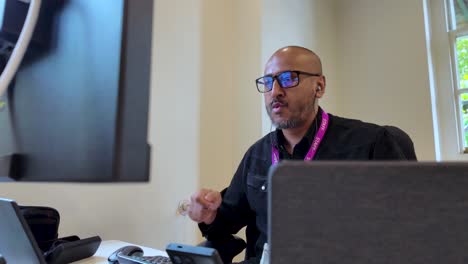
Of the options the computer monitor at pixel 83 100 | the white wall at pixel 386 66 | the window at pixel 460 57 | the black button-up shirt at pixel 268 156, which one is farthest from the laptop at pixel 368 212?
the window at pixel 460 57

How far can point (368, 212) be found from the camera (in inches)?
13.9

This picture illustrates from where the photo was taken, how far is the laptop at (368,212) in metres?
0.35

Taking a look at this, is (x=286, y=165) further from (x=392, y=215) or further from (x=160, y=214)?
(x=160, y=214)

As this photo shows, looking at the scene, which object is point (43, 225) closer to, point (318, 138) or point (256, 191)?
point (256, 191)

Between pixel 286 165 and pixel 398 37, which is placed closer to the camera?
pixel 286 165

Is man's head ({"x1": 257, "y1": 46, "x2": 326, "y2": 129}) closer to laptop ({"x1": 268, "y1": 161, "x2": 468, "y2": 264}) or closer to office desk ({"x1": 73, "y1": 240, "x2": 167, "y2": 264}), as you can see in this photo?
office desk ({"x1": 73, "y1": 240, "x2": 167, "y2": 264})

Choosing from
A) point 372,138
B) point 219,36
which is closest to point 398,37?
point 219,36

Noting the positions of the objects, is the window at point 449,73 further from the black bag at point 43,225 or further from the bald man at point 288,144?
the black bag at point 43,225

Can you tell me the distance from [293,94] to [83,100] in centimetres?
113

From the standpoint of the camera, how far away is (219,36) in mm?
2150

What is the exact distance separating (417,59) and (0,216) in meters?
2.52

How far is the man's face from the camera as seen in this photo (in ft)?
4.47

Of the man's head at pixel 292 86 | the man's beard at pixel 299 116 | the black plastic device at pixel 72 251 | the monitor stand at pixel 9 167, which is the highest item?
the man's head at pixel 292 86

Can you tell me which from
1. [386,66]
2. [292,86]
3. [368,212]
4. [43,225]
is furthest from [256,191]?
Answer: [386,66]
